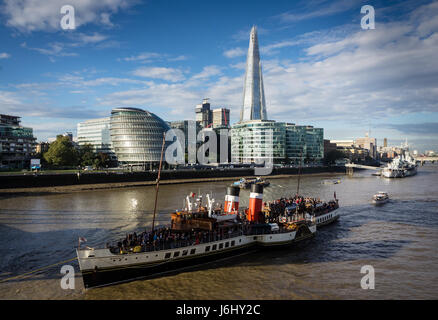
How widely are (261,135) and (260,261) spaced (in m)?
129

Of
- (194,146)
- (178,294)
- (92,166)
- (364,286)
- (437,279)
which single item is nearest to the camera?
(178,294)

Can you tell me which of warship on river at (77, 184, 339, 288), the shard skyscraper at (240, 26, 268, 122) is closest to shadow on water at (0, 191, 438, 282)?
warship on river at (77, 184, 339, 288)

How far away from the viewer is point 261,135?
14800 cm

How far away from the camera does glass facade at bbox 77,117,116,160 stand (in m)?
138

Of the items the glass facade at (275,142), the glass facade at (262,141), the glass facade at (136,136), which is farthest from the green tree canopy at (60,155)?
the glass facade at (275,142)

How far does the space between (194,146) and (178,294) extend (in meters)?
151

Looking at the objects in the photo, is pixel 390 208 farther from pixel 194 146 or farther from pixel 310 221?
pixel 194 146

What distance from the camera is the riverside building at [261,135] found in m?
147

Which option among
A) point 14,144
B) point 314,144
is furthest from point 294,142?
point 14,144

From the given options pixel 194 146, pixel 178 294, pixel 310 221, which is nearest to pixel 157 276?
pixel 178 294

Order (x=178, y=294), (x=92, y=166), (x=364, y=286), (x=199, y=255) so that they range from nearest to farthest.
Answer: (x=178, y=294), (x=364, y=286), (x=199, y=255), (x=92, y=166)

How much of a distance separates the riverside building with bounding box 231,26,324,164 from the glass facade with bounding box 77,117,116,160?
63.7 m

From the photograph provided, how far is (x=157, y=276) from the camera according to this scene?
18531 mm

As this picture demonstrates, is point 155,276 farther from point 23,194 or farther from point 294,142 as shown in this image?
point 294,142
